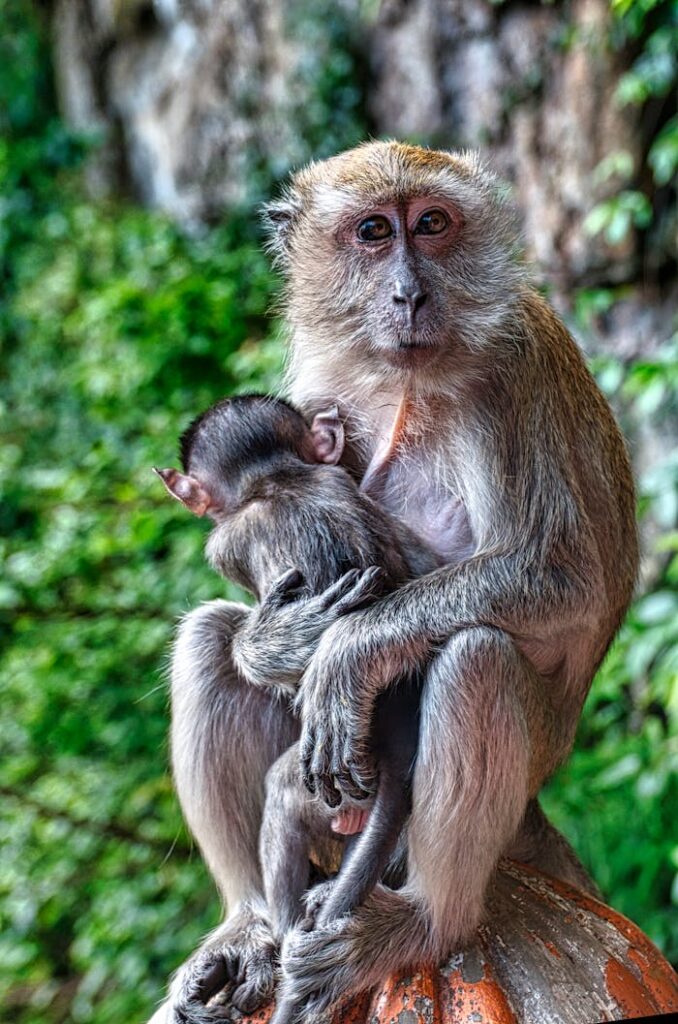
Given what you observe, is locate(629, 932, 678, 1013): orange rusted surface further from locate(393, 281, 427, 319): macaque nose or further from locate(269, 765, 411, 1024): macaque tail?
locate(393, 281, 427, 319): macaque nose

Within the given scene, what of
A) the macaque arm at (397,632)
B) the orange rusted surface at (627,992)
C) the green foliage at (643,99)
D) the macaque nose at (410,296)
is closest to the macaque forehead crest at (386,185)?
the macaque nose at (410,296)

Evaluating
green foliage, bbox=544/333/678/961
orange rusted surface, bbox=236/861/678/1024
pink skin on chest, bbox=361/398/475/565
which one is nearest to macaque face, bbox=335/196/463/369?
pink skin on chest, bbox=361/398/475/565

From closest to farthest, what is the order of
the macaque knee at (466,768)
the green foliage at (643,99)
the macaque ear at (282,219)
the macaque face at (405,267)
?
the macaque knee at (466,768)
the macaque face at (405,267)
the macaque ear at (282,219)
the green foliage at (643,99)

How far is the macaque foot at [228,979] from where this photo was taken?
275cm

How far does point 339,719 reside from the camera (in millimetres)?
2551

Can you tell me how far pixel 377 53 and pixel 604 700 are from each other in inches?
194

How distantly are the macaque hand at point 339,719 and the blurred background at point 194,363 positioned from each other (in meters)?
1.84

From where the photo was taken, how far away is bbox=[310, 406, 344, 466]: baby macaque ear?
3010 mm

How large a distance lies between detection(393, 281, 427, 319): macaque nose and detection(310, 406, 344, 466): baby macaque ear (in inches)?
16.8

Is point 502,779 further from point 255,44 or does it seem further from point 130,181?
point 130,181

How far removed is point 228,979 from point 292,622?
0.91 metres

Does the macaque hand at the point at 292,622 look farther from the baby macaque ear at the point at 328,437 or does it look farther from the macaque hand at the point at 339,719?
the baby macaque ear at the point at 328,437

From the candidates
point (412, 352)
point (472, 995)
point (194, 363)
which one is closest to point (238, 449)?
point (412, 352)

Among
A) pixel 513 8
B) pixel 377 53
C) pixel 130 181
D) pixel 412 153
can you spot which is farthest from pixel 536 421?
pixel 130 181
